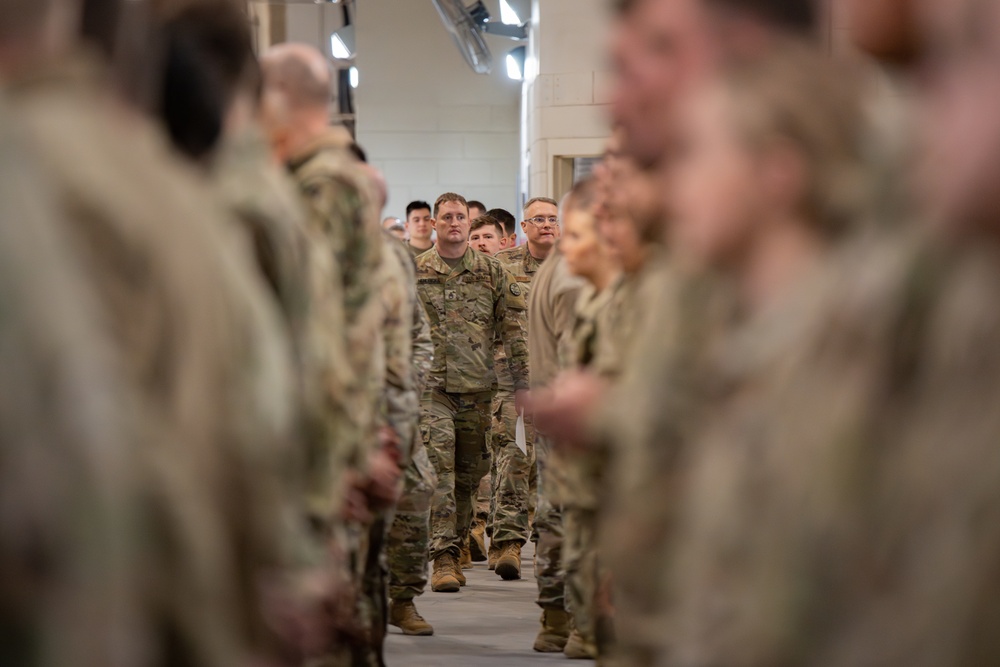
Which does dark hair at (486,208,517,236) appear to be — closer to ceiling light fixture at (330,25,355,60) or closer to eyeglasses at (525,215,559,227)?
eyeglasses at (525,215,559,227)

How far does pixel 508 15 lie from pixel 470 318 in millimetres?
10205

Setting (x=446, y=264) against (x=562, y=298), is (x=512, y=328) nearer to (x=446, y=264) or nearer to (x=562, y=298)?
(x=446, y=264)

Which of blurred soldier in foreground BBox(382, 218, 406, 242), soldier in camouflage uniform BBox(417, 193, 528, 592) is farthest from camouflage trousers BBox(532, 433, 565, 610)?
soldier in camouflage uniform BBox(417, 193, 528, 592)

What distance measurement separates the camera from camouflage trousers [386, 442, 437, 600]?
510 centimetres

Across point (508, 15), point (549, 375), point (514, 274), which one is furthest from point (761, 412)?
point (508, 15)

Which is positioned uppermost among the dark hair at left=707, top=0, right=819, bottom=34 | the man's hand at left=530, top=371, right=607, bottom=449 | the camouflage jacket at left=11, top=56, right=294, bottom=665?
the dark hair at left=707, top=0, right=819, bottom=34

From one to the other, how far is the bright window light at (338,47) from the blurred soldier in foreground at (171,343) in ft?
7.70

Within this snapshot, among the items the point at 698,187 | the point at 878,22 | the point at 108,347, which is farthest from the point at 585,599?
the point at 108,347

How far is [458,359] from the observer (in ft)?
23.4

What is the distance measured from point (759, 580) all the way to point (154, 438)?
530mm

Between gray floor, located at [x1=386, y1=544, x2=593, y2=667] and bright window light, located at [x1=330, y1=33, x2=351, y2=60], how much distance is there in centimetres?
237

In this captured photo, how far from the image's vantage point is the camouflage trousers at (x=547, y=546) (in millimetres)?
5160

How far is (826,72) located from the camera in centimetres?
152

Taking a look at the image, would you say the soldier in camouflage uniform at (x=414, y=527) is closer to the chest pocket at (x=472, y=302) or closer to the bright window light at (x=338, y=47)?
the bright window light at (x=338, y=47)
